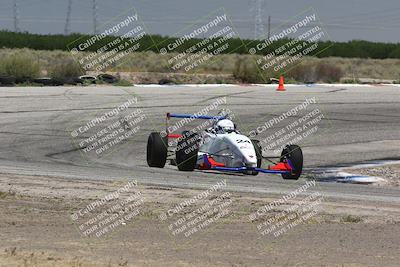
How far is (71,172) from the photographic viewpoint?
17406mm

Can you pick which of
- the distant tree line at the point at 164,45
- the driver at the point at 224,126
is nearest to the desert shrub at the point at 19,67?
the driver at the point at 224,126

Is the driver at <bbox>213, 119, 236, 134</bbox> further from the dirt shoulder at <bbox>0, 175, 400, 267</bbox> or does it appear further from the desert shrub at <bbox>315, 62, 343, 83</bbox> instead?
the desert shrub at <bbox>315, 62, 343, 83</bbox>

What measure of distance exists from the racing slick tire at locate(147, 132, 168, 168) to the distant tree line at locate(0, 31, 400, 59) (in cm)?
5073

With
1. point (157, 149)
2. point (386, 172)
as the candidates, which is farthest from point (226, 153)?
point (386, 172)

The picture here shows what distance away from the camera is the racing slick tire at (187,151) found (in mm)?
16781

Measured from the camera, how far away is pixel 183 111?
2889 centimetres

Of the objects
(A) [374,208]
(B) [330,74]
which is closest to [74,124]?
(A) [374,208]

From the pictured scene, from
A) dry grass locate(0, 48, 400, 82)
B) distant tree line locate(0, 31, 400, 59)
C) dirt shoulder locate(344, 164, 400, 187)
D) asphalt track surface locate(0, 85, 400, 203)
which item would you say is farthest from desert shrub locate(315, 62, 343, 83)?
dirt shoulder locate(344, 164, 400, 187)

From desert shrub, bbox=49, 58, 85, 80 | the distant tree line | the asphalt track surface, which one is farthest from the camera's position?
the distant tree line

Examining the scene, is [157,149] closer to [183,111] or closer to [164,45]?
[183,111]

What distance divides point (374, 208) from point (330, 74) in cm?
3763

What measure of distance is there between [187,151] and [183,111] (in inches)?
476

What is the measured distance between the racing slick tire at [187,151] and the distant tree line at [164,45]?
169ft

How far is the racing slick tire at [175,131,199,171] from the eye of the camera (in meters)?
16.8
